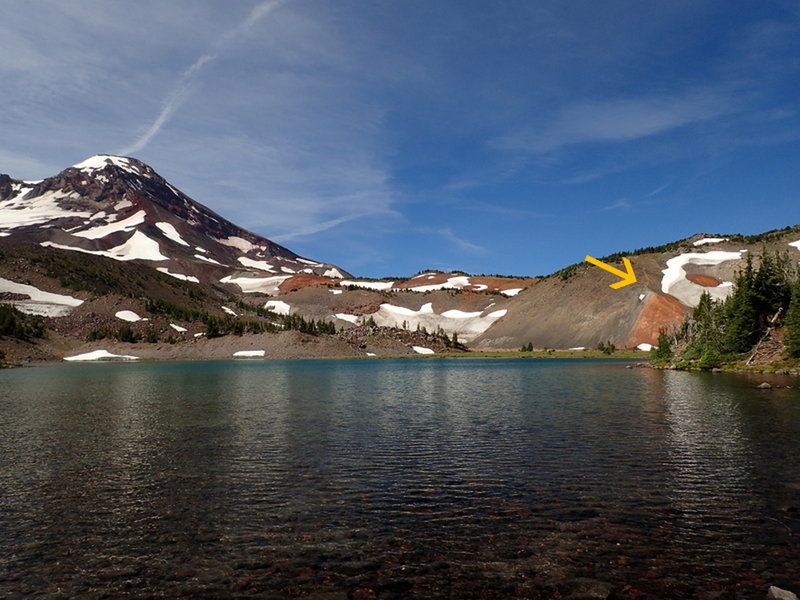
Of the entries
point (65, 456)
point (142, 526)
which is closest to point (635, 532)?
point (142, 526)

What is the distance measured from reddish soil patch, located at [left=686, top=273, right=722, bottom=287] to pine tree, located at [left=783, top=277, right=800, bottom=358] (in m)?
125

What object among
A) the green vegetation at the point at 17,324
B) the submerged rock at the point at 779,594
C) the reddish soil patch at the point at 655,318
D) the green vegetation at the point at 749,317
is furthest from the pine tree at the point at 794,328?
the green vegetation at the point at 17,324

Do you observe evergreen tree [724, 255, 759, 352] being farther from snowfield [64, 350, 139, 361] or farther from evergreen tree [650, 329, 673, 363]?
snowfield [64, 350, 139, 361]

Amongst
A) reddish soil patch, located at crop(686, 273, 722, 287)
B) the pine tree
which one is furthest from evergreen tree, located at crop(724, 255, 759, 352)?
reddish soil patch, located at crop(686, 273, 722, 287)

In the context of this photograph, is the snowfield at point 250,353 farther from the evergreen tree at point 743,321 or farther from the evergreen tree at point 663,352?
the evergreen tree at point 743,321

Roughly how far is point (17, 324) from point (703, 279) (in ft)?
768

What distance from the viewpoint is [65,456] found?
25953 mm

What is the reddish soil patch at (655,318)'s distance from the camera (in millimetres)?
172875

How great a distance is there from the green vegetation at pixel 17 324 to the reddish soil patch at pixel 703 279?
227 metres

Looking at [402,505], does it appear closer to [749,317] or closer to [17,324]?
[749,317]

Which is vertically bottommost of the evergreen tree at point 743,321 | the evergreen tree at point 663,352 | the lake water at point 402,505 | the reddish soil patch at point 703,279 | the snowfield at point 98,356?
the lake water at point 402,505

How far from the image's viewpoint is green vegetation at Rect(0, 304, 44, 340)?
16150cm

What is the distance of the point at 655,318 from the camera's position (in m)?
177

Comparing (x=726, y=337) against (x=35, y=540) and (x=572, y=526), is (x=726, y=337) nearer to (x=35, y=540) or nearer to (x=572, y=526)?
(x=572, y=526)
